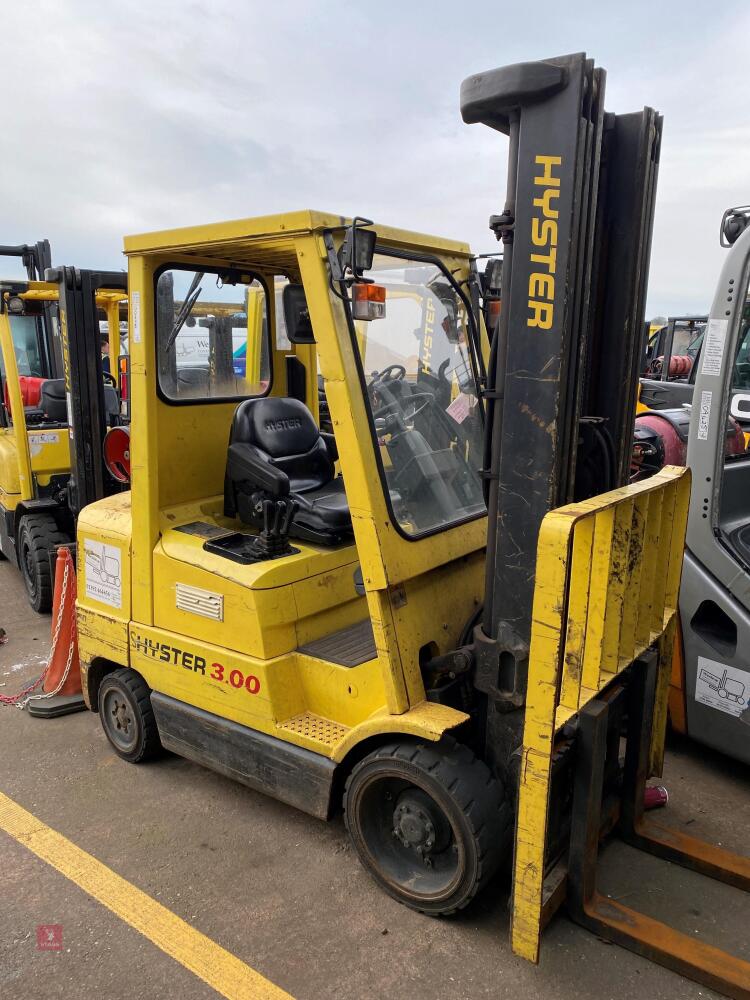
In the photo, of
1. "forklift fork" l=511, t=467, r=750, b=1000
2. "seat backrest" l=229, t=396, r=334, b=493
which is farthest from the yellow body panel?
"seat backrest" l=229, t=396, r=334, b=493

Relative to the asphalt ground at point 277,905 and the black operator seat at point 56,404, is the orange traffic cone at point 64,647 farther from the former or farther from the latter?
the black operator seat at point 56,404

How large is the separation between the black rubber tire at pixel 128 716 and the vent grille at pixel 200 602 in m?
0.67

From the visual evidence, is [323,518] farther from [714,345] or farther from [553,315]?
[714,345]

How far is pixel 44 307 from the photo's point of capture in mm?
6238

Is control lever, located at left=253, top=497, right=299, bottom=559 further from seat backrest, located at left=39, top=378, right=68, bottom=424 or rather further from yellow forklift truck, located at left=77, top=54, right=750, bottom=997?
seat backrest, located at left=39, top=378, right=68, bottom=424

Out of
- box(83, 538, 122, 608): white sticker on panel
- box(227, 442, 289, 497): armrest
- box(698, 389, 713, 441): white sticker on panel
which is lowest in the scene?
box(83, 538, 122, 608): white sticker on panel

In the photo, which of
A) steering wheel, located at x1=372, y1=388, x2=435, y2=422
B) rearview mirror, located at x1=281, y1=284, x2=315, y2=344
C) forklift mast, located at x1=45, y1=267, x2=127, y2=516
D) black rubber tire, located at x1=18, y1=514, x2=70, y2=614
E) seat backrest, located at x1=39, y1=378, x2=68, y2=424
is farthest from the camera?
seat backrest, located at x1=39, y1=378, x2=68, y2=424

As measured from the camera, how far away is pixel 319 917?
2711 millimetres

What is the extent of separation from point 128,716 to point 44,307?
13.1 ft

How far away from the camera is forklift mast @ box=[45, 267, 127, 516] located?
5141 mm

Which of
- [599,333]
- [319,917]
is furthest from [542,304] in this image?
[319,917]

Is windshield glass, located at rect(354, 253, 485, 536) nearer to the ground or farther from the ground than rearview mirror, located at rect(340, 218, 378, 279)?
nearer to the ground

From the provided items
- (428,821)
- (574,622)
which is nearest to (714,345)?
(574,622)

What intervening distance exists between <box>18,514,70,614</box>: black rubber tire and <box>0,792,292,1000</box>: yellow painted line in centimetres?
275
